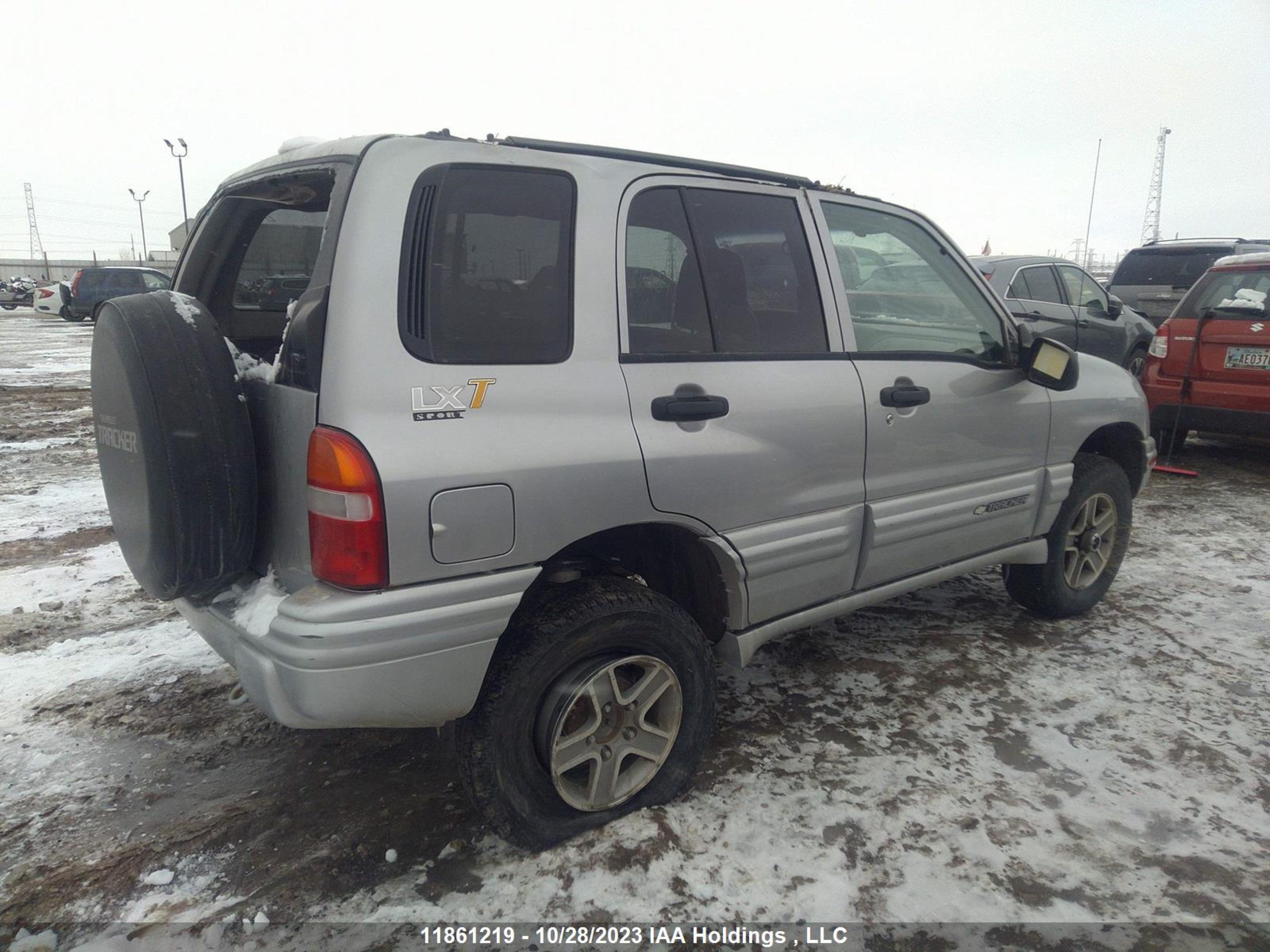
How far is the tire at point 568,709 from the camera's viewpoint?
87.2 inches

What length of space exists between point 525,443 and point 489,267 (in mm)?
469

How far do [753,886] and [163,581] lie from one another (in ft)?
5.76

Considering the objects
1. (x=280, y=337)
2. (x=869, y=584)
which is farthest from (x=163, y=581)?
→ (x=869, y=584)

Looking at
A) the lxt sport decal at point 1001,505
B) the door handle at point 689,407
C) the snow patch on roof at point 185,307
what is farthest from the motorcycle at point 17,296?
the lxt sport decal at point 1001,505

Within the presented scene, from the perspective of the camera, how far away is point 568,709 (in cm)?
229

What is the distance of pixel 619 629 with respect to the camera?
92.3 inches

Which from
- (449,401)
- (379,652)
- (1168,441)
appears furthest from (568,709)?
(1168,441)

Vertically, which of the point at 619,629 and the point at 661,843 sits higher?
the point at 619,629

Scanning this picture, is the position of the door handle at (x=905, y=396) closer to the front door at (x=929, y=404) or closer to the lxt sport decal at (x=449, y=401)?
the front door at (x=929, y=404)

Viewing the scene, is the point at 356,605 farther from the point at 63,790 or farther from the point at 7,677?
the point at 7,677

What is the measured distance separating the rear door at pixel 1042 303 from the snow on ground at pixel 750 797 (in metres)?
4.78

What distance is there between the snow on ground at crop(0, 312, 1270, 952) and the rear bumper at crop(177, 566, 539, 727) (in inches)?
22.7

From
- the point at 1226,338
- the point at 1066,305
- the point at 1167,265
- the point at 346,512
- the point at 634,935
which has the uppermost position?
the point at 1167,265

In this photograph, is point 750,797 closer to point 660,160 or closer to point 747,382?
point 747,382
